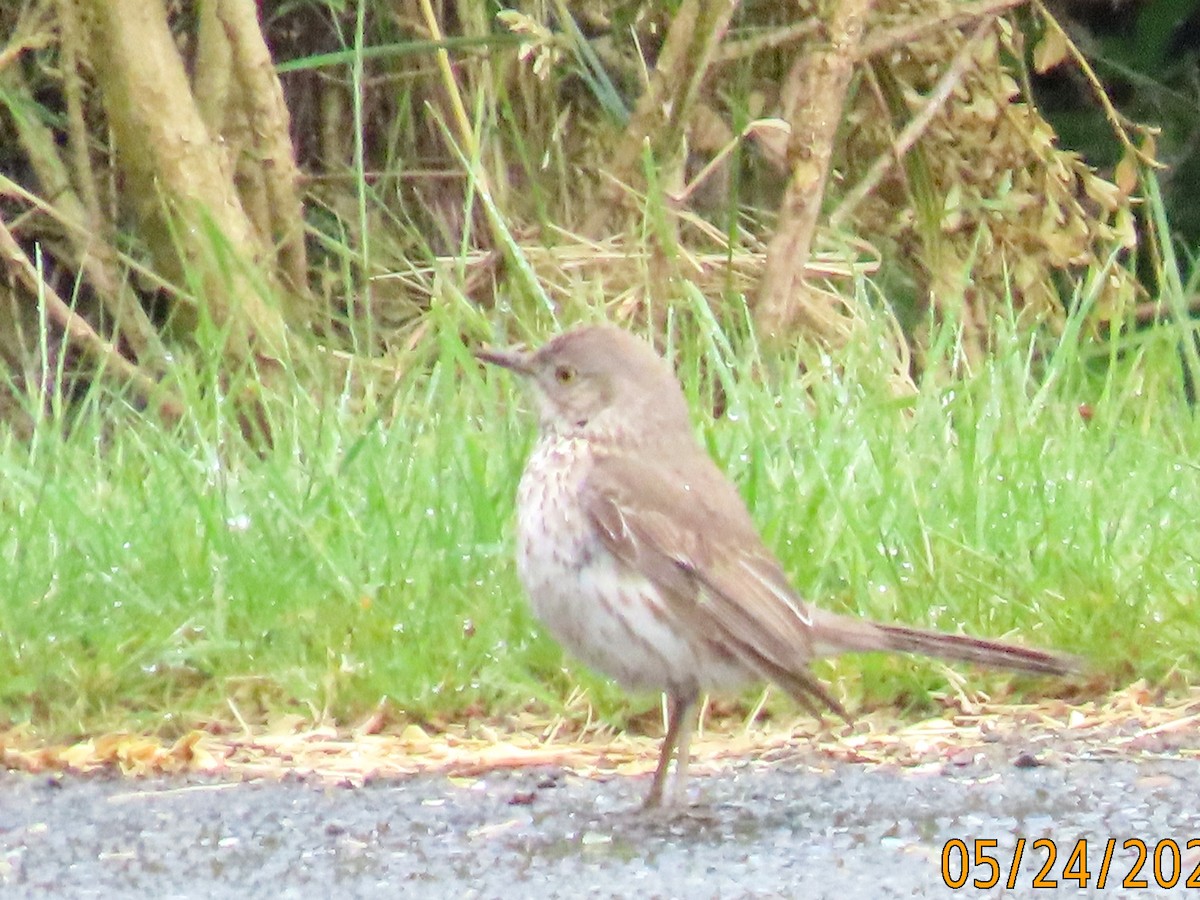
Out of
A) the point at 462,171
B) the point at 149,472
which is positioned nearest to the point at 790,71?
the point at 462,171

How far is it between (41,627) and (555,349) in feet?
4.33

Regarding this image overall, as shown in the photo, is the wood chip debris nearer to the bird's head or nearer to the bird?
the bird

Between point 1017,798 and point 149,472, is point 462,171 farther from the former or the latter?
point 1017,798

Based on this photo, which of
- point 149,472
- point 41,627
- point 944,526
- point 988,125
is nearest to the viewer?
point 41,627

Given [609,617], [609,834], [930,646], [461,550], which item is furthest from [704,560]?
[461,550]

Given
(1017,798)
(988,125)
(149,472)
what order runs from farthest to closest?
(988,125)
(149,472)
(1017,798)

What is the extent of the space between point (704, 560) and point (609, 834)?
0.60 meters

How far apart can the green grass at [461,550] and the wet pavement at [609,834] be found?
45 centimetres

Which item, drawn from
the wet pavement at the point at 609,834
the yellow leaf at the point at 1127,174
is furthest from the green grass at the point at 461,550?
the yellow leaf at the point at 1127,174

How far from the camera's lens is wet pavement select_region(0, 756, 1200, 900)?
11.3 feet

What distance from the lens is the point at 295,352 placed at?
7.45m

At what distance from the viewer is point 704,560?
4.21 m

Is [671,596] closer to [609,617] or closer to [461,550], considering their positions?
[609,617]

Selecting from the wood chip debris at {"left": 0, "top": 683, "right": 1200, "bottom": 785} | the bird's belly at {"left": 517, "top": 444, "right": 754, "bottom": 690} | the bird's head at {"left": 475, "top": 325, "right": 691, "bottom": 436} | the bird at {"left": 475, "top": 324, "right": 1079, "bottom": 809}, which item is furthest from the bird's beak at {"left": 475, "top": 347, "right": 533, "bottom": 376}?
the wood chip debris at {"left": 0, "top": 683, "right": 1200, "bottom": 785}
